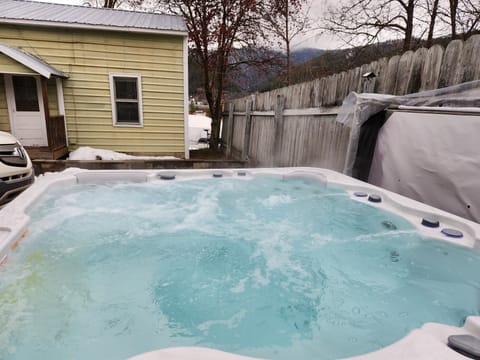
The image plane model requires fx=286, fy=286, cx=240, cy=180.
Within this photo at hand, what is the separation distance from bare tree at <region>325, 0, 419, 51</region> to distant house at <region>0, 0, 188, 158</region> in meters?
4.31

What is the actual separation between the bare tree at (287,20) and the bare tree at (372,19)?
4.12 ft

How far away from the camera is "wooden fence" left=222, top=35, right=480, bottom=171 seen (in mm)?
2219

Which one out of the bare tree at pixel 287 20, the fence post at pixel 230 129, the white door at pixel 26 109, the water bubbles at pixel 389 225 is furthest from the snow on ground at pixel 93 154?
the bare tree at pixel 287 20

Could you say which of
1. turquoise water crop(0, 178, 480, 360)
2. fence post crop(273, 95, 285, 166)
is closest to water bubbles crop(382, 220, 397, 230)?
turquoise water crop(0, 178, 480, 360)

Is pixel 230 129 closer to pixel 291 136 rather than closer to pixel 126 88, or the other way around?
pixel 126 88

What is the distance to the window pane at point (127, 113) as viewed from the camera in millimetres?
5988

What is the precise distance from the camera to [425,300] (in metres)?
1.52

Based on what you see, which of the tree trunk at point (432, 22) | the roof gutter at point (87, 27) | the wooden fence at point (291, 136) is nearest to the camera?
the wooden fence at point (291, 136)

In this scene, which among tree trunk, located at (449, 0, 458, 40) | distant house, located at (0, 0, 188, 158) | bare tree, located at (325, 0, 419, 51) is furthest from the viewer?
bare tree, located at (325, 0, 419, 51)

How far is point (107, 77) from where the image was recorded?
5746 millimetres

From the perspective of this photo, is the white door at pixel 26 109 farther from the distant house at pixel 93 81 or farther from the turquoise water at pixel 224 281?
the turquoise water at pixel 224 281

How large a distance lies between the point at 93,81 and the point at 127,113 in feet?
2.80

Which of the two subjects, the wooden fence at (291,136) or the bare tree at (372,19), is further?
the bare tree at (372,19)

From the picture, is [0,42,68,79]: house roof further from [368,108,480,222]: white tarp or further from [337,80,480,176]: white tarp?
[368,108,480,222]: white tarp
